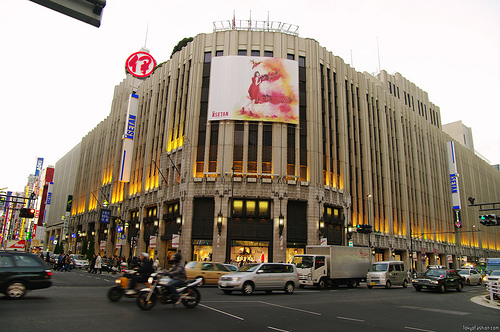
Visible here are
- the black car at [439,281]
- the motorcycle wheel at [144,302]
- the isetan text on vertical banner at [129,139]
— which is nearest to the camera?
the motorcycle wheel at [144,302]

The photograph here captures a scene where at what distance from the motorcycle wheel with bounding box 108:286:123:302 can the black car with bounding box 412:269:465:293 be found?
20.7 meters

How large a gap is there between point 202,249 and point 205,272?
15.5 m

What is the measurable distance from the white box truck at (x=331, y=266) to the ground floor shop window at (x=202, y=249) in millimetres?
13301

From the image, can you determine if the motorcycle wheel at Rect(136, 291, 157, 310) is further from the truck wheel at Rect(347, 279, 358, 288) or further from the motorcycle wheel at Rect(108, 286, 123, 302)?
the truck wheel at Rect(347, 279, 358, 288)

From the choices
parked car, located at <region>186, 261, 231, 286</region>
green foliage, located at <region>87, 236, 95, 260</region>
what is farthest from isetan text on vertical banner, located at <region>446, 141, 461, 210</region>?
green foliage, located at <region>87, 236, 95, 260</region>

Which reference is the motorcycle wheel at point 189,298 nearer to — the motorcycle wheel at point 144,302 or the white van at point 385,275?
the motorcycle wheel at point 144,302

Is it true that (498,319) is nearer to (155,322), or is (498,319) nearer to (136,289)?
(155,322)

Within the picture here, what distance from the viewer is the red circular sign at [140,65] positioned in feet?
172

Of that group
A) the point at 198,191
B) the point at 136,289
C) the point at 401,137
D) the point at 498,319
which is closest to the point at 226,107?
the point at 198,191

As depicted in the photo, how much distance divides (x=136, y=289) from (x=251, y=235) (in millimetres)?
25861

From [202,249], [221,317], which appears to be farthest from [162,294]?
[202,249]

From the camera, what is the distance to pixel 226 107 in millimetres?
40812

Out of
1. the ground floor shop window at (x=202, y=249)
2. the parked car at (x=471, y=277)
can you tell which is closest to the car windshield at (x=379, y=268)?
the parked car at (x=471, y=277)

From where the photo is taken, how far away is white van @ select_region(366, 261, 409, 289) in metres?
27.8
